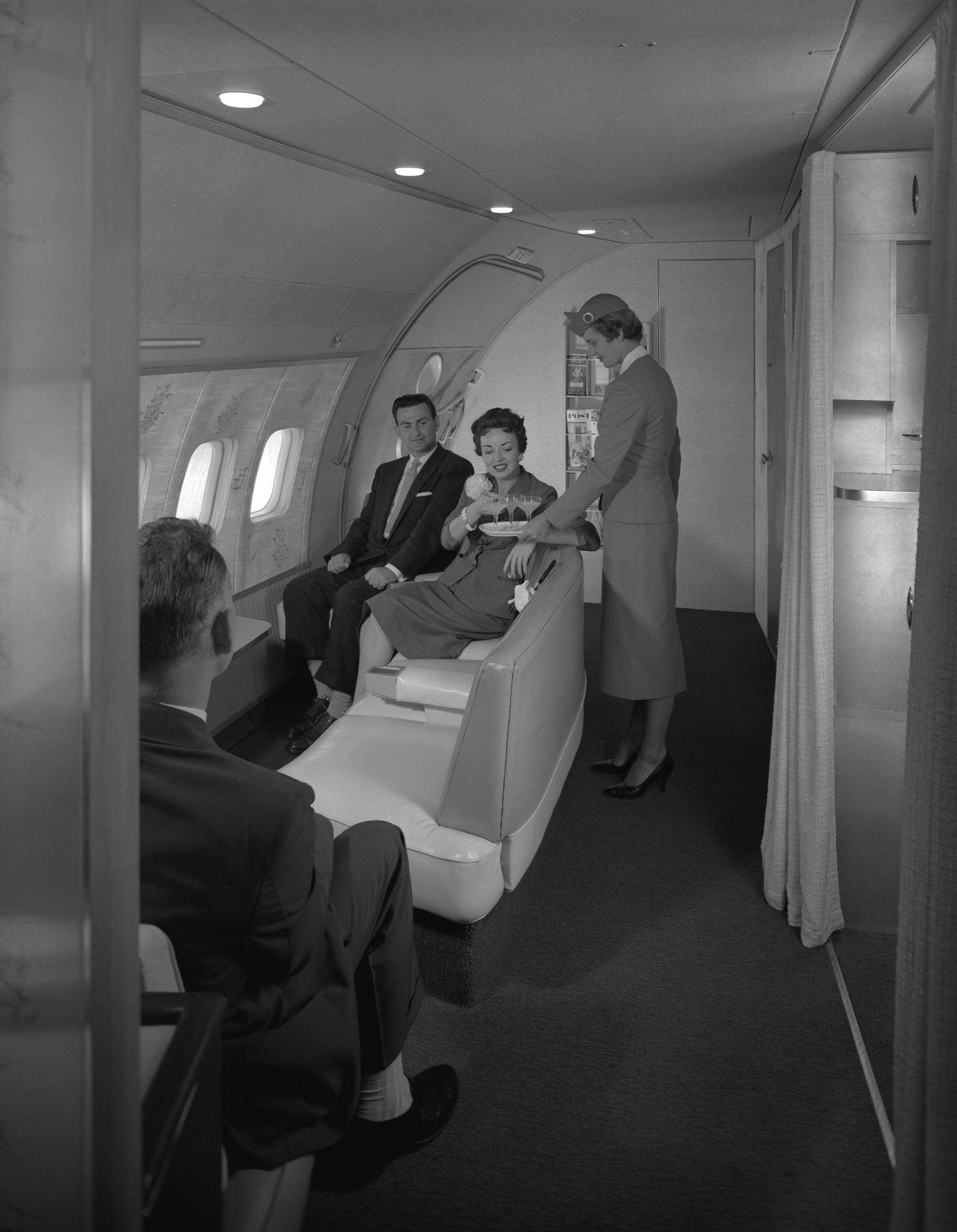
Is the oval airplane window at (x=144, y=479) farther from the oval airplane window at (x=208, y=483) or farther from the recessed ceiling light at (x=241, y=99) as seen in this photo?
the recessed ceiling light at (x=241, y=99)

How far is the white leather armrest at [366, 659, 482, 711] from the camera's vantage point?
466cm

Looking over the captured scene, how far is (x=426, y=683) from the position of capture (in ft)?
15.5

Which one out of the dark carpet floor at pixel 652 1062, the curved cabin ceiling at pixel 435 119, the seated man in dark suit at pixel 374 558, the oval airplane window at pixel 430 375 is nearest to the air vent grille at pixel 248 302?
the curved cabin ceiling at pixel 435 119

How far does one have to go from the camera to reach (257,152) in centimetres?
355

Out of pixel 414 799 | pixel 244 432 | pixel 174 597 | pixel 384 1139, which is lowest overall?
pixel 384 1139

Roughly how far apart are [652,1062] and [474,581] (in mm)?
2886

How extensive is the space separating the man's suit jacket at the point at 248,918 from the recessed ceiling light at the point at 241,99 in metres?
1.82

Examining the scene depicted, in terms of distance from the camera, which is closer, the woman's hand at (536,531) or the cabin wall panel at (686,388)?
the woman's hand at (536,531)

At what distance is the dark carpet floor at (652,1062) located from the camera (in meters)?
2.62

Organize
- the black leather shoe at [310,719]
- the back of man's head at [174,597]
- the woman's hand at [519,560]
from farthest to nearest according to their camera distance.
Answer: the black leather shoe at [310,719] < the woman's hand at [519,560] < the back of man's head at [174,597]

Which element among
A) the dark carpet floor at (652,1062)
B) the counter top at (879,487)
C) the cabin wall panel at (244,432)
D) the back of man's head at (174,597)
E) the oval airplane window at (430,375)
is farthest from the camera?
the oval airplane window at (430,375)

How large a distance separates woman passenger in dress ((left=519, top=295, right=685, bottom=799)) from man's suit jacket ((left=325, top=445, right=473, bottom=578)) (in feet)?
4.49

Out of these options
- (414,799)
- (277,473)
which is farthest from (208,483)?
(414,799)

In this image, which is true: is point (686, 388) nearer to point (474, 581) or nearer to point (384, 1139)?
point (474, 581)
